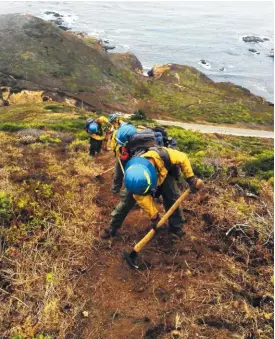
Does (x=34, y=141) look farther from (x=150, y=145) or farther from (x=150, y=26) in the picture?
(x=150, y=26)

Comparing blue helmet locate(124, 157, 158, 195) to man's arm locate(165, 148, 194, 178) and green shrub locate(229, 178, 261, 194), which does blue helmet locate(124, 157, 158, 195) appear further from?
green shrub locate(229, 178, 261, 194)

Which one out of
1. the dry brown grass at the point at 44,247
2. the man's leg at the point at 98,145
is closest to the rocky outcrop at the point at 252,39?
the man's leg at the point at 98,145

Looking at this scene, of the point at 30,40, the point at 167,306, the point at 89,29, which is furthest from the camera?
the point at 89,29

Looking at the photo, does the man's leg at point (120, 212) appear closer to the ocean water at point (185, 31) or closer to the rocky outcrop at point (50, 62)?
the rocky outcrop at point (50, 62)

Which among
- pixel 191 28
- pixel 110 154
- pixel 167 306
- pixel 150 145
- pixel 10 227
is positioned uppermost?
pixel 150 145

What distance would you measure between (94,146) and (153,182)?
21.8ft

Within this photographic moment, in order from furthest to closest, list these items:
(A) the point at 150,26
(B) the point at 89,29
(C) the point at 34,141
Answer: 1. (A) the point at 150,26
2. (B) the point at 89,29
3. (C) the point at 34,141

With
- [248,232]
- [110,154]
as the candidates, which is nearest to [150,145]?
[248,232]

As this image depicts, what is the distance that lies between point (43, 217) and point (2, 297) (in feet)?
6.17

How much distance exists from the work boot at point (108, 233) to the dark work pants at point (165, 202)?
0.23 ft

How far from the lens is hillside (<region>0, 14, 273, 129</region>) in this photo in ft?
131

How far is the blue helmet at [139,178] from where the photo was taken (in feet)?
17.7

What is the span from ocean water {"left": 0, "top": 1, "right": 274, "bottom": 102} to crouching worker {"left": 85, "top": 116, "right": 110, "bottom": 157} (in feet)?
162

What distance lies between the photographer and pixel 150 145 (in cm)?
643
